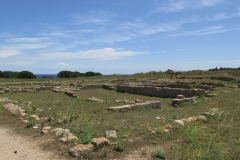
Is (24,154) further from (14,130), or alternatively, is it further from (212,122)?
(212,122)

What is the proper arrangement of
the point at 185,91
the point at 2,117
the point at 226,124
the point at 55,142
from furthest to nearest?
the point at 185,91 → the point at 2,117 → the point at 226,124 → the point at 55,142

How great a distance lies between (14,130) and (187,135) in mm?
5740

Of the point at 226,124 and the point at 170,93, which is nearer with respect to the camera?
the point at 226,124

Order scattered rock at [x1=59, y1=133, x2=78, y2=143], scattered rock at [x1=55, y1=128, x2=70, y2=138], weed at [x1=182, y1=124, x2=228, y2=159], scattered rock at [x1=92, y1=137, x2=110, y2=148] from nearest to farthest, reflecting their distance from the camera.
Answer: weed at [x1=182, y1=124, x2=228, y2=159], scattered rock at [x1=92, y1=137, x2=110, y2=148], scattered rock at [x1=59, y1=133, x2=78, y2=143], scattered rock at [x1=55, y1=128, x2=70, y2=138]

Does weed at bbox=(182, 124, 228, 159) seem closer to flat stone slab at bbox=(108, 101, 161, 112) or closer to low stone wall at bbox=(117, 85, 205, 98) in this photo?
flat stone slab at bbox=(108, 101, 161, 112)

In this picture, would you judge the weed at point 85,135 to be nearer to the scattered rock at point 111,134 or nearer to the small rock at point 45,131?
the scattered rock at point 111,134

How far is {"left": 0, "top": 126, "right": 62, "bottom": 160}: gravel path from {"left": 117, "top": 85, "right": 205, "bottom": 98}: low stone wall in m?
12.5

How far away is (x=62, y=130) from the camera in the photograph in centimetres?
706

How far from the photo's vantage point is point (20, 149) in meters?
5.96

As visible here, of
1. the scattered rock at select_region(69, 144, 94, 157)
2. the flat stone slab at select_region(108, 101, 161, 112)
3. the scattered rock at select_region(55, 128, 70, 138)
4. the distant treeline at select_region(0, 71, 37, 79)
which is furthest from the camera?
the distant treeline at select_region(0, 71, 37, 79)

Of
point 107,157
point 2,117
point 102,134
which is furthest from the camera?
point 2,117

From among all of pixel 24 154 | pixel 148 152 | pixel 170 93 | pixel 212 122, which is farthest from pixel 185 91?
pixel 24 154

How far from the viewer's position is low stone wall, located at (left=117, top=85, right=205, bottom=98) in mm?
16497

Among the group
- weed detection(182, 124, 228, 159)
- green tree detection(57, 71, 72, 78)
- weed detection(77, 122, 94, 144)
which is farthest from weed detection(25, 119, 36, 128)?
green tree detection(57, 71, 72, 78)
